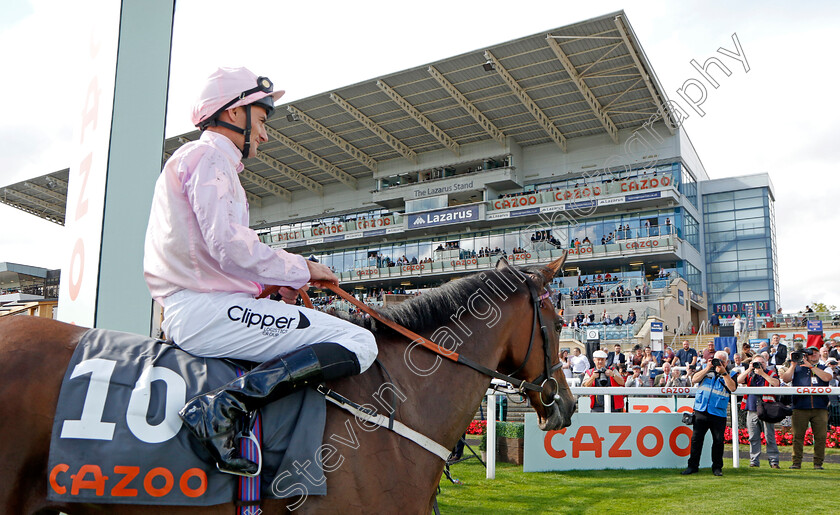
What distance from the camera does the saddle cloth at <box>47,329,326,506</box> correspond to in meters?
1.73

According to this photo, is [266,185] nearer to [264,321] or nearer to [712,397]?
[712,397]

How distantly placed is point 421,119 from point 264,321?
34.1 m

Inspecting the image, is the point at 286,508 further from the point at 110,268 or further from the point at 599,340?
the point at 599,340

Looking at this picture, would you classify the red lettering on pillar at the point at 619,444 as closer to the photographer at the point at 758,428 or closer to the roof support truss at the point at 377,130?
the photographer at the point at 758,428

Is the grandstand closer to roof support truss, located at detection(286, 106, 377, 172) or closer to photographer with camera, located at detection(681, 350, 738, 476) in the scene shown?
roof support truss, located at detection(286, 106, 377, 172)

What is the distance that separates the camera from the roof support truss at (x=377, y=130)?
112 feet

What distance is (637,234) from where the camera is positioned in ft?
109

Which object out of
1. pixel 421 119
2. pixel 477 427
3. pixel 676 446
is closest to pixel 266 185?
pixel 421 119

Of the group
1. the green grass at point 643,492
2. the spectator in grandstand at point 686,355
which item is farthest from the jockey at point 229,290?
the spectator in grandstand at point 686,355

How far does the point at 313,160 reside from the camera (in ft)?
133

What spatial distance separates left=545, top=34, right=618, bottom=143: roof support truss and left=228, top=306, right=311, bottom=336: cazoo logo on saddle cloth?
2834 cm

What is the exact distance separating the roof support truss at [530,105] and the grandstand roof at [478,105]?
0.19ft

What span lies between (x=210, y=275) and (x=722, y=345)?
2406cm

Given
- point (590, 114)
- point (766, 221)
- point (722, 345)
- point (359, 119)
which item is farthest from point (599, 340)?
point (766, 221)
